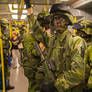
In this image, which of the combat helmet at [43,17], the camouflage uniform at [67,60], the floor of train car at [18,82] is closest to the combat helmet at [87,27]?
the combat helmet at [43,17]

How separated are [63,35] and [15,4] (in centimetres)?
147

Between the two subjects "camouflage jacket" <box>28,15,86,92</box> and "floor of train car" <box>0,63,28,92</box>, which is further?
"floor of train car" <box>0,63,28,92</box>

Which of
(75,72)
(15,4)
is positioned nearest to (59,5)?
(75,72)

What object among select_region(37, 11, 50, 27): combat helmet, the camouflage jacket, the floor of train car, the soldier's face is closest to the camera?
the camouflage jacket

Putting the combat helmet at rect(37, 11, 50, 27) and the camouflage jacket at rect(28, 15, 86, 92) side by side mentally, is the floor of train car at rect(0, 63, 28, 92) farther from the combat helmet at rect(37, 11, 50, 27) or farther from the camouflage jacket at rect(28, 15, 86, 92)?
the camouflage jacket at rect(28, 15, 86, 92)

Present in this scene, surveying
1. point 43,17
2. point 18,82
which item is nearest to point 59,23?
point 43,17

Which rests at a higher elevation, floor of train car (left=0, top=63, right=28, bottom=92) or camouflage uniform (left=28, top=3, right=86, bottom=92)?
camouflage uniform (left=28, top=3, right=86, bottom=92)

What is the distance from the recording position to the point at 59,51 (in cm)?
195

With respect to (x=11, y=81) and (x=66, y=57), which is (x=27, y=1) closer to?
(x=66, y=57)

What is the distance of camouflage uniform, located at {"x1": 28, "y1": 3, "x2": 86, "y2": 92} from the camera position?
1667 mm

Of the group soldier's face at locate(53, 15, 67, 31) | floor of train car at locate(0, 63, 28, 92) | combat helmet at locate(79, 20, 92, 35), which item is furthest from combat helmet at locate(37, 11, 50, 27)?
floor of train car at locate(0, 63, 28, 92)

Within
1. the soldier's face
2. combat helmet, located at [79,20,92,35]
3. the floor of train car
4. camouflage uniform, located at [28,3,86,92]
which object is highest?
the soldier's face

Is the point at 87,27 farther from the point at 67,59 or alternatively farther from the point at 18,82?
the point at 18,82

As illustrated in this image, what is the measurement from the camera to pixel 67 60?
1.87m
